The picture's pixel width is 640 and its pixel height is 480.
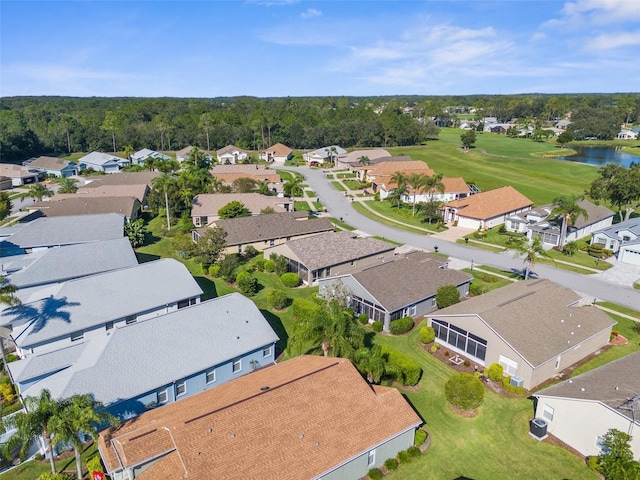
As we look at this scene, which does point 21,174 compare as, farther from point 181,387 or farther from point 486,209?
point 486,209

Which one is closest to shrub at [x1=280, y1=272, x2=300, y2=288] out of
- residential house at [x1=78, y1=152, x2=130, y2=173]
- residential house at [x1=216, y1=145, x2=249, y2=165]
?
residential house at [x1=216, y1=145, x2=249, y2=165]

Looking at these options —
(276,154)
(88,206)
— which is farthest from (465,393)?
(276,154)

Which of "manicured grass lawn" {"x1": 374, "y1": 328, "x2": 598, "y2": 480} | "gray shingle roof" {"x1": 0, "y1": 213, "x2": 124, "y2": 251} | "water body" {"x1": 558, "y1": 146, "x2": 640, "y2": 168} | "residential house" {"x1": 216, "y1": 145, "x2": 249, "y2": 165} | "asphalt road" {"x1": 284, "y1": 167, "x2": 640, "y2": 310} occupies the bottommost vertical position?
"manicured grass lawn" {"x1": 374, "y1": 328, "x2": 598, "y2": 480}

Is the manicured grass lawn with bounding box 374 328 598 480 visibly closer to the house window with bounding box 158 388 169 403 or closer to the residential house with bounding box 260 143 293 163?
the house window with bounding box 158 388 169 403

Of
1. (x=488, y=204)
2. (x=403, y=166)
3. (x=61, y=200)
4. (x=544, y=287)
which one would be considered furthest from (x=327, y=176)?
(x=544, y=287)

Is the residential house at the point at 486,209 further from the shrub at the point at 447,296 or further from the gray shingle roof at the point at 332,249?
the shrub at the point at 447,296

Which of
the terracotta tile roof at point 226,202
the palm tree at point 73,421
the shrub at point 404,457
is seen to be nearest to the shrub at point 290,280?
the terracotta tile roof at point 226,202

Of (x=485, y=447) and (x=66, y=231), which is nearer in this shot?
(x=485, y=447)
